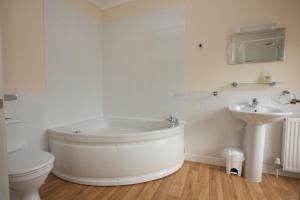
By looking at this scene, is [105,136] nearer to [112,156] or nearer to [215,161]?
[112,156]

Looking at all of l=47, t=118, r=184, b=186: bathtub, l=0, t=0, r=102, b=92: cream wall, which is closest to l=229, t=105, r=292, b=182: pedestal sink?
l=47, t=118, r=184, b=186: bathtub

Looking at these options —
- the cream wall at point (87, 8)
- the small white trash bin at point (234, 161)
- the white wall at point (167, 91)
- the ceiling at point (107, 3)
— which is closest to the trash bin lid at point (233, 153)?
the small white trash bin at point (234, 161)

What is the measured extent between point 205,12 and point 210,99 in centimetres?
118

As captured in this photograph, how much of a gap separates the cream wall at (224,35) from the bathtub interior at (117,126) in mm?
797

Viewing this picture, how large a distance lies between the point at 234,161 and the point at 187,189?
713 mm

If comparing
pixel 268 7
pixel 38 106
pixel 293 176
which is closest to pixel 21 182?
pixel 38 106

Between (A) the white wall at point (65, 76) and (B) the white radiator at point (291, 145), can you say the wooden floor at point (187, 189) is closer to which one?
(B) the white radiator at point (291, 145)

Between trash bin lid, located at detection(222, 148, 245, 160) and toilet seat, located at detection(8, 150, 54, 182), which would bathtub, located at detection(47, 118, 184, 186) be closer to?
toilet seat, located at detection(8, 150, 54, 182)

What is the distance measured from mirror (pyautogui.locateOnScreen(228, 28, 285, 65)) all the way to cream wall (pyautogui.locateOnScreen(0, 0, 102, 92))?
2328 millimetres

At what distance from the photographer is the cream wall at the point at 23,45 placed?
5.30 feet

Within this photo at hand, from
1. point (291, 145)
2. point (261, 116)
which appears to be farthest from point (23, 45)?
point (291, 145)

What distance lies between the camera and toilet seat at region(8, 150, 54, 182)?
3.93ft

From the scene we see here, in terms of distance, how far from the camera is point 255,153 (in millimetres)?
1886

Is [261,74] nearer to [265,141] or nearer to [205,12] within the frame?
[265,141]
